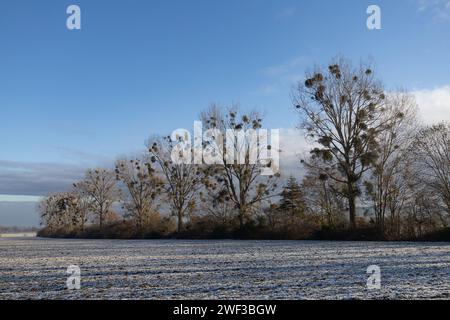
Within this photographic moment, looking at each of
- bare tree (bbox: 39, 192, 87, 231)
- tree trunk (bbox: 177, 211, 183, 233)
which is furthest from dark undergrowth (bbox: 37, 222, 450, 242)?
bare tree (bbox: 39, 192, 87, 231)

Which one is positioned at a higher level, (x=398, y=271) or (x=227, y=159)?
(x=227, y=159)

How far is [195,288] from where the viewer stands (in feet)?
38.8

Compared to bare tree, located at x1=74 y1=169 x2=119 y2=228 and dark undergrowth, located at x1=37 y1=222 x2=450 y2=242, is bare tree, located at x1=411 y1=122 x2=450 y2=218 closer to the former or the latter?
dark undergrowth, located at x1=37 y1=222 x2=450 y2=242

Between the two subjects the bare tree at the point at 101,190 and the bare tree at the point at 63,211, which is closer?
the bare tree at the point at 101,190

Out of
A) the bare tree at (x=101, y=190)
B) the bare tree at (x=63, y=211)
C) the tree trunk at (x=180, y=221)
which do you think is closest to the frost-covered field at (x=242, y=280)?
the tree trunk at (x=180, y=221)

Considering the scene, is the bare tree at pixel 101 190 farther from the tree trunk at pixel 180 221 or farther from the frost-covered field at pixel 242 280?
the frost-covered field at pixel 242 280

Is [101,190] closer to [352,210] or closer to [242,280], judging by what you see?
[352,210]

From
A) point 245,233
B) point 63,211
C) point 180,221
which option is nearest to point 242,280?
point 245,233

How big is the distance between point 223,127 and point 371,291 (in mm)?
37920

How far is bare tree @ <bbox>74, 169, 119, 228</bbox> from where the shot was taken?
70.5 meters

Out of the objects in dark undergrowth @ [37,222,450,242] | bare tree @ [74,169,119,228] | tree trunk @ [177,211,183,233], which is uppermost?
bare tree @ [74,169,119,228]

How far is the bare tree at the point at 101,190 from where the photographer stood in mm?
70500

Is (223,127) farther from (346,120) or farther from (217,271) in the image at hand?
(217,271)
